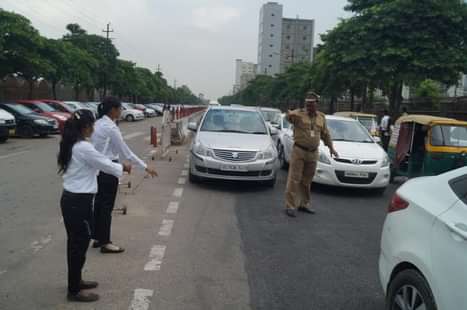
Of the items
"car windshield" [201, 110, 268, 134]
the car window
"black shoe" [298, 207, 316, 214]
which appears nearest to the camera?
the car window

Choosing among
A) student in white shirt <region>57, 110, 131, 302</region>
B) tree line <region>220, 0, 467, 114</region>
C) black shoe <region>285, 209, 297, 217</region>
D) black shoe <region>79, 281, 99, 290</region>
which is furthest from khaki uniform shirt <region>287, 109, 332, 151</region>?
tree line <region>220, 0, 467, 114</region>

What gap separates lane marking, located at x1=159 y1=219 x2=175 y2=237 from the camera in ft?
20.4

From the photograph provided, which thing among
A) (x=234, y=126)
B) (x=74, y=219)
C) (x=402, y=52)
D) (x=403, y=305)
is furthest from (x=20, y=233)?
(x=402, y=52)

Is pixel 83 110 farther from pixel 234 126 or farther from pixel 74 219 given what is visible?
pixel 234 126

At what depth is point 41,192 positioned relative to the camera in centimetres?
862

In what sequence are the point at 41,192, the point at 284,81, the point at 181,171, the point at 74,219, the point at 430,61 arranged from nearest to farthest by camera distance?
the point at 74,219 < the point at 41,192 < the point at 181,171 < the point at 430,61 < the point at 284,81

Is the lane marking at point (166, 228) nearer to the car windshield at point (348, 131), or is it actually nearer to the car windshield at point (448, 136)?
the car windshield at point (348, 131)

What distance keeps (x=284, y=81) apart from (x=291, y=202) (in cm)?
5199

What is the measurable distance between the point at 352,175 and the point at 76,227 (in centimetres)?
653

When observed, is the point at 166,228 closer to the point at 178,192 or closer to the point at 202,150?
the point at 178,192

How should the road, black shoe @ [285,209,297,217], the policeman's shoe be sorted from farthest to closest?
1. black shoe @ [285,209,297,217]
2. the policeman's shoe
3. the road

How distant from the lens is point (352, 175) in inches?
367

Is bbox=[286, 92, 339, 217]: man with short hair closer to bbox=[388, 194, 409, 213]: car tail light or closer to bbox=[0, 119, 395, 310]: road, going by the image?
bbox=[0, 119, 395, 310]: road

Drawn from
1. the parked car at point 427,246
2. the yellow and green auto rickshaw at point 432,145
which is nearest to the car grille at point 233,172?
the yellow and green auto rickshaw at point 432,145
